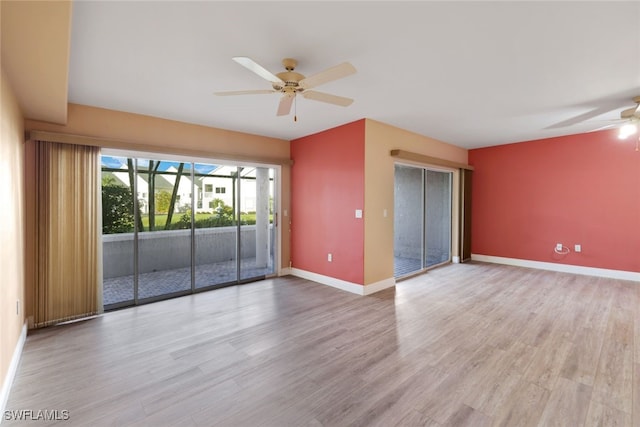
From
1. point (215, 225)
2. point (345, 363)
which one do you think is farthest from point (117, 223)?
point (345, 363)

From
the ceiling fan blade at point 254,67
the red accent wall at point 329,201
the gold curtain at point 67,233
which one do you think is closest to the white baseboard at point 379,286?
the red accent wall at point 329,201

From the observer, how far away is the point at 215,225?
4.81 meters

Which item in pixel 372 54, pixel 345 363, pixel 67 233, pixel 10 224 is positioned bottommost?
pixel 345 363

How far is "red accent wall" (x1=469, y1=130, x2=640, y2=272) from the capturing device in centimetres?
Result: 496

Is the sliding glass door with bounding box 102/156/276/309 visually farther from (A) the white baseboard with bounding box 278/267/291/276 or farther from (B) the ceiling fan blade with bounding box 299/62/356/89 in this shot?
(B) the ceiling fan blade with bounding box 299/62/356/89

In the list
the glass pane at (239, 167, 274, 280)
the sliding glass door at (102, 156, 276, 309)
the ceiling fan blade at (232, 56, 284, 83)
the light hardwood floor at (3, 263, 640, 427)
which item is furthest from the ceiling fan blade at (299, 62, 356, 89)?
the glass pane at (239, 167, 274, 280)

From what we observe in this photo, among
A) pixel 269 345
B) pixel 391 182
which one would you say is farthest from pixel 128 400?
pixel 391 182

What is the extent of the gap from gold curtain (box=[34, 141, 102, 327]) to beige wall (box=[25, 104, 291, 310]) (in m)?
0.20

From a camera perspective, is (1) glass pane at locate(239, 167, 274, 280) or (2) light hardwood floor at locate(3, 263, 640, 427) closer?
(2) light hardwood floor at locate(3, 263, 640, 427)

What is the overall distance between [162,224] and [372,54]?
11.9 feet

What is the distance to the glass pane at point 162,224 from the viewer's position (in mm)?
4086

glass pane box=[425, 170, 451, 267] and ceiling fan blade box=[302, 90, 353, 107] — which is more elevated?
ceiling fan blade box=[302, 90, 353, 107]

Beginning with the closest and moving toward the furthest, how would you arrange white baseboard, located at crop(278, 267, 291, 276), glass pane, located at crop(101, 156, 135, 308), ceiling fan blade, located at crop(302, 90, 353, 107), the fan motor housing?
1. the fan motor housing
2. ceiling fan blade, located at crop(302, 90, 353, 107)
3. glass pane, located at crop(101, 156, 135, 308)
4. white baseboard, located at crop(278, 267, 291, 276)

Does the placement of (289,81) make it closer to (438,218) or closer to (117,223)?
(117,223)
